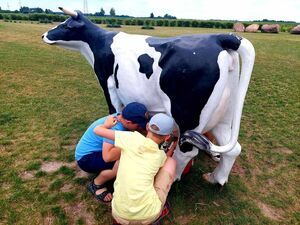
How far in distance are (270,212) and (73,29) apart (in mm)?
3134

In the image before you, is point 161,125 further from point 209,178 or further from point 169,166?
point 209,178

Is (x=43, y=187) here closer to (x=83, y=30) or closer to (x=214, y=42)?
(x=83, y=30)

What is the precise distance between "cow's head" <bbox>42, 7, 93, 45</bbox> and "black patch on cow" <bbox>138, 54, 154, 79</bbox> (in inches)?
43.6

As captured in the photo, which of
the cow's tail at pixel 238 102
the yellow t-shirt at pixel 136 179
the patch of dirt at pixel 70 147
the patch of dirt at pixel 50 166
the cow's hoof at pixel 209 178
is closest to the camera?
the yellow t-shirt at pixel 136 179

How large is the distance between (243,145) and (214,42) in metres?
2.48

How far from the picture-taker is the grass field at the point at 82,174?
335 cm

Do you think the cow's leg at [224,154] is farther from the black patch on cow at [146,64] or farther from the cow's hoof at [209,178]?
the black patch on cow at [146,64]

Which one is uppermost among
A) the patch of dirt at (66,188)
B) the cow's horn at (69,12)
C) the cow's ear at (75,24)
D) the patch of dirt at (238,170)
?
the cow's horn at (69,12)

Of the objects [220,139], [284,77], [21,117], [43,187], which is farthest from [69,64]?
[220,139]

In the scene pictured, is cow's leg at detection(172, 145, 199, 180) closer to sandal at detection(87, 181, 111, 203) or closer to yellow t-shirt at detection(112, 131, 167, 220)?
yellow t-shirt at detection(112, 131, 167, 220)

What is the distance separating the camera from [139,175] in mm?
2602

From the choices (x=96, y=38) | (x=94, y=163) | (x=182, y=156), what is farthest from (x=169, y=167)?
(x=96, y=38)

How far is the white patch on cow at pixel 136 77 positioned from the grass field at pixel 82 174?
1066mm

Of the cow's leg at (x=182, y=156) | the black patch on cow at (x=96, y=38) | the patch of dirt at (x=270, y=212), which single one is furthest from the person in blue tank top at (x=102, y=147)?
the patch of dirt at (x=270, y=212)
